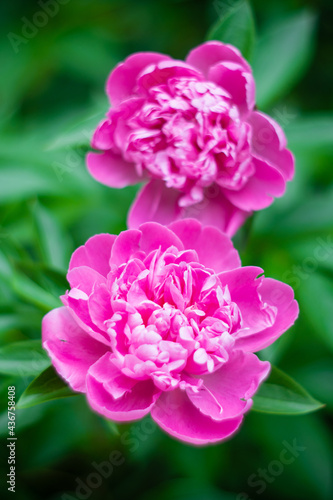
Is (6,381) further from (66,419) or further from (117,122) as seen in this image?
(117,122)

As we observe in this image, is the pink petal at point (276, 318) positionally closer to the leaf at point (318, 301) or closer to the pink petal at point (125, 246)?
the pink petal at point (125, 246)

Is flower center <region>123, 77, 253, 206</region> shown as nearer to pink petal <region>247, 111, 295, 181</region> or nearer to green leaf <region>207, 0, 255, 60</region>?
pink petal <region>247, 111, 295, 181</region>

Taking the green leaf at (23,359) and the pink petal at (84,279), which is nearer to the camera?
the pink petal at (84,279)

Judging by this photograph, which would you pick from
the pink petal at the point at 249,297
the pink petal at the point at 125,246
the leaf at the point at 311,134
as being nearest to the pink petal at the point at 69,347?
the pink petal at the point at 125,246

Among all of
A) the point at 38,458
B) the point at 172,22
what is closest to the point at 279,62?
the point at 172,22

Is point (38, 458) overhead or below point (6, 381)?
below

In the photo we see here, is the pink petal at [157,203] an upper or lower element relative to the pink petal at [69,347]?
lower

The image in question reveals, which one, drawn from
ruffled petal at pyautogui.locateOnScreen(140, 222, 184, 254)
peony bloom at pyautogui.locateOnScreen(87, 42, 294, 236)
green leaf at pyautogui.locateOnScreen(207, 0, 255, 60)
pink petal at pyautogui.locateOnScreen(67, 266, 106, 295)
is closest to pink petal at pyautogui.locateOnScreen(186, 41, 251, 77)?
peony bloom at pyautogui.locateOnScreen(87, 42, 294, 236)
